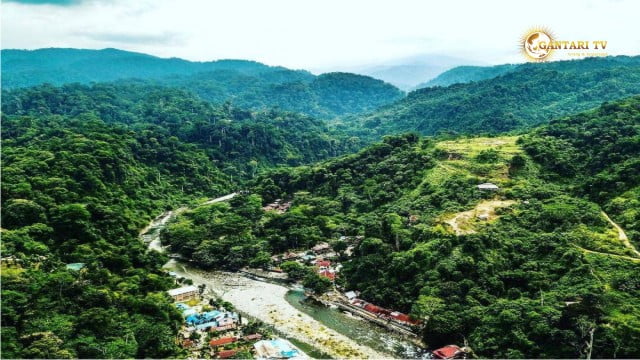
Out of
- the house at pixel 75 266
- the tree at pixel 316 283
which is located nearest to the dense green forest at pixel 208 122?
the tree at pixel 316 283

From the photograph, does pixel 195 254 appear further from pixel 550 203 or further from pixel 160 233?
pixel 550 203

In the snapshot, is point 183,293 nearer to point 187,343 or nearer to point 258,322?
point 258,322

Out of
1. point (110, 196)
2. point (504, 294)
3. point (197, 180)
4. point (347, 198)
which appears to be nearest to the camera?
point (504, 294)

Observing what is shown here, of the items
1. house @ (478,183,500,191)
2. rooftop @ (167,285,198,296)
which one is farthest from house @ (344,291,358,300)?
house @ (478,183,500,191)

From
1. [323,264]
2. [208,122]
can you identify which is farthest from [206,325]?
[208,122]

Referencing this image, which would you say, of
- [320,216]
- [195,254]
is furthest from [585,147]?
[195,254]

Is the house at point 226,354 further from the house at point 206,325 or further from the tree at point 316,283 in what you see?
the tree at point 316,283

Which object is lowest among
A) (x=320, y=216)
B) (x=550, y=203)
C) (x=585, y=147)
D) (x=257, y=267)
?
(x=257, y=267)
